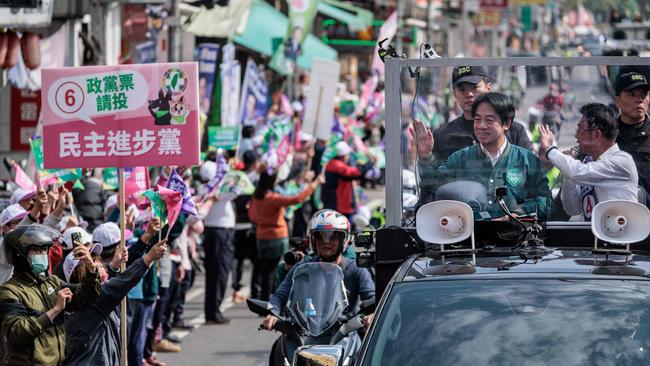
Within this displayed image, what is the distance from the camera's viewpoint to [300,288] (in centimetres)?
966

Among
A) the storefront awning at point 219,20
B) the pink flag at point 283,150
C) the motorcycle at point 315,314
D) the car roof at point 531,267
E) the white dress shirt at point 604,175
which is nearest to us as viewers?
the car roof at point 531,267

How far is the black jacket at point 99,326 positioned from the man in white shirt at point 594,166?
2.67 metres

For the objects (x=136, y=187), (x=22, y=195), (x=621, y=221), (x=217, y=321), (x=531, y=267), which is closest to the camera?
(x=531, y=267)

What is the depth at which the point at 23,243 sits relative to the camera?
8.56 meters

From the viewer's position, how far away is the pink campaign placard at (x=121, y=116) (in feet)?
34.8

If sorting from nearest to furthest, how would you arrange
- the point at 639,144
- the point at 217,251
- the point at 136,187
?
→ the point at 639,144, the point at 136,187, the point at 217,251

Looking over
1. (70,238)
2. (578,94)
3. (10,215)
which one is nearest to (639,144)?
(578,94)

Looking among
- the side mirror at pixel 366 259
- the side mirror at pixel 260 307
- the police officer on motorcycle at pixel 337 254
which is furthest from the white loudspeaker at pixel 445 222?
the police officer on motorcycle at pixel 337 254

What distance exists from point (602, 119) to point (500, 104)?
68cm

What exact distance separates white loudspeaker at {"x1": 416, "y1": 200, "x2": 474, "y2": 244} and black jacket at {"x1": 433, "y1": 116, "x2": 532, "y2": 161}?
1.29 m

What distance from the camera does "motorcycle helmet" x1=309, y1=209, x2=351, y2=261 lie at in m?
10.1

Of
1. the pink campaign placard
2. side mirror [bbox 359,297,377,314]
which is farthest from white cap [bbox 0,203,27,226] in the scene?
side mirror [bbox 359,297,377,314]

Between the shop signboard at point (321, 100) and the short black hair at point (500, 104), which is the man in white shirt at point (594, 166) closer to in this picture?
the short black hair at point (500, 104)

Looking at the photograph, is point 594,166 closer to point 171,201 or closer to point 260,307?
point 260,307
